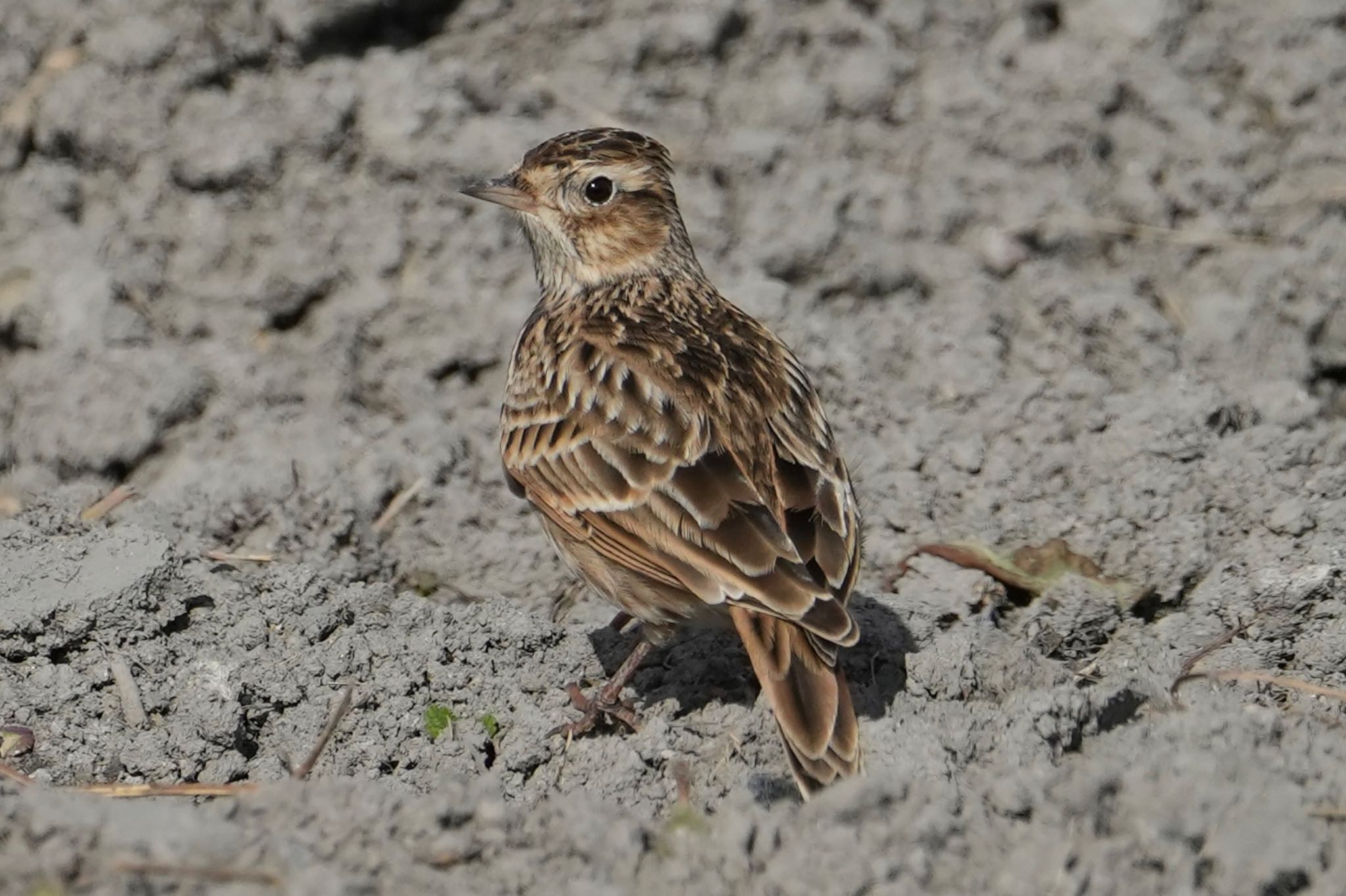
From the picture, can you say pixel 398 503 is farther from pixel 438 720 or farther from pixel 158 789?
pixel 158 789

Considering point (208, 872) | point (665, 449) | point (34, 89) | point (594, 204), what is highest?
point (34, 89)

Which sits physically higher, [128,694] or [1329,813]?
[1329,813]

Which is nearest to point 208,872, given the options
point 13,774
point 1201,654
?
point 13,774

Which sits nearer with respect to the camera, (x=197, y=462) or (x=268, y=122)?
(x=197, y=462)

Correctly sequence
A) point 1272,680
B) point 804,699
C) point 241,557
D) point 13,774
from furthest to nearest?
point 241,557
point 1272,680
point 13,774
point 804,699

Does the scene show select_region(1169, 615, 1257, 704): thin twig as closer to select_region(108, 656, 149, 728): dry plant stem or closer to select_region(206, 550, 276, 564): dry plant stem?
select_region(108, 656, 149, 728): dry plant stem

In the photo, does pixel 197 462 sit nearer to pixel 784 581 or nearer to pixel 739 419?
pixel 739 419

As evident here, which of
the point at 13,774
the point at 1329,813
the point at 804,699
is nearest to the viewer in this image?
the point at 1329,813

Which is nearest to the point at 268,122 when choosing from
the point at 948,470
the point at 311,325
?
the point at 311,325
